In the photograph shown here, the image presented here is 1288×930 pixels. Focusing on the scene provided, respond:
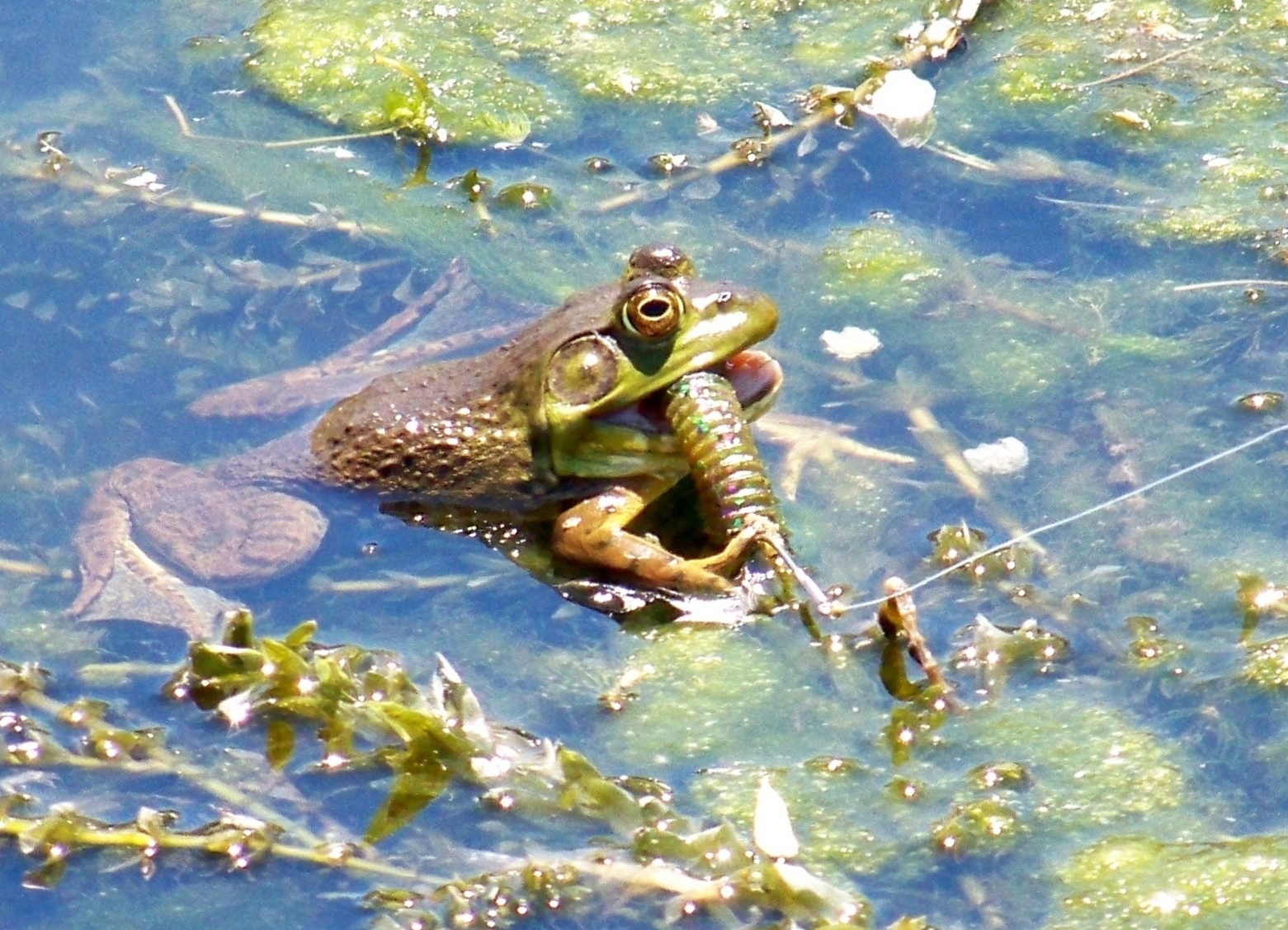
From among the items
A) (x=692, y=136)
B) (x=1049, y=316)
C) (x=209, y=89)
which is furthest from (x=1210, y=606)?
(x=209, y=89)

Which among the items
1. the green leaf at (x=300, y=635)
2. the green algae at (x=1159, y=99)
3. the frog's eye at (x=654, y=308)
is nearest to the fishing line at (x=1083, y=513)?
the frog's eye at (x=654, y=308)

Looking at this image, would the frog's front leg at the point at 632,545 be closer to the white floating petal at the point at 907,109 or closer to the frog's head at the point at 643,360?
the frog's head at the point at 643,360

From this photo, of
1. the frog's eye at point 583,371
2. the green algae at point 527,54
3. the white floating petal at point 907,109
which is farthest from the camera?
the green algae at point 527,54

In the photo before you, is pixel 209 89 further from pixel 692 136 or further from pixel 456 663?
pixel 456 663

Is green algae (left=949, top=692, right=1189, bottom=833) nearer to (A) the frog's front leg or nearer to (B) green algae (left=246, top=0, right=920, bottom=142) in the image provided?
(A) the frog's front leg

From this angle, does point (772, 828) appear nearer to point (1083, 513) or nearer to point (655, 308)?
point (1083, 513)

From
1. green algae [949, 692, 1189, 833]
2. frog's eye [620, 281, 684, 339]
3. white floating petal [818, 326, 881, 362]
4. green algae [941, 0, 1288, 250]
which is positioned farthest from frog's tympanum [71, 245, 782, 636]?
green algae [941, 0, 1288, 250]
